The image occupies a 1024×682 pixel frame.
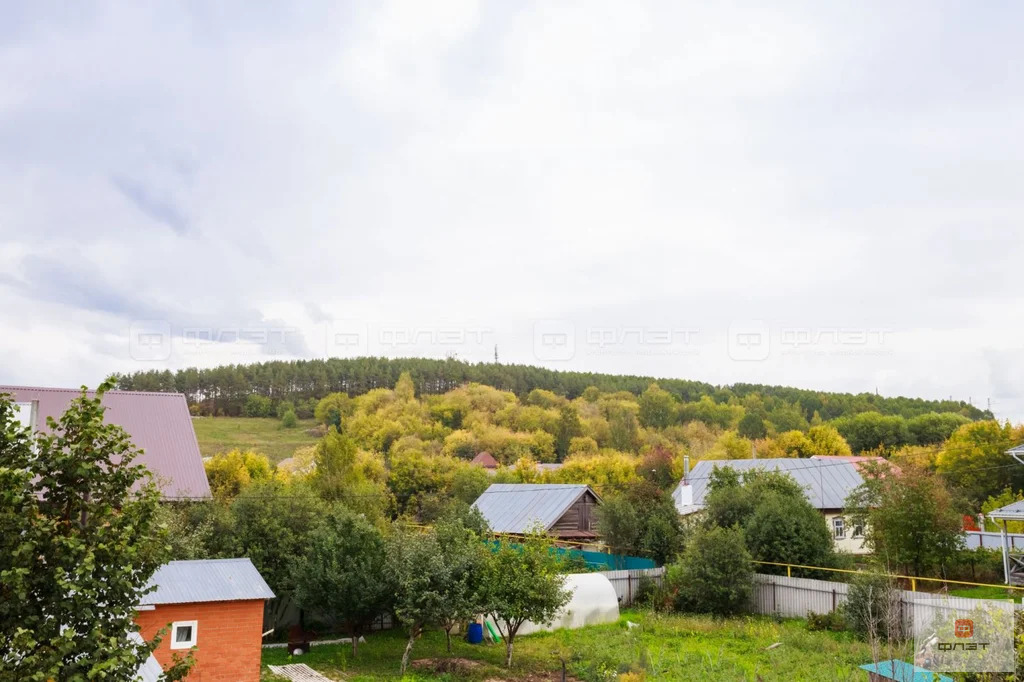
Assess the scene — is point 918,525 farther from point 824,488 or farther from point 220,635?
point 220,635

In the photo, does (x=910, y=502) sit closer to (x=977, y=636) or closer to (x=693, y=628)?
(x=693, y=628)

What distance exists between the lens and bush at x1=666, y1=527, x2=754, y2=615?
80.1ft

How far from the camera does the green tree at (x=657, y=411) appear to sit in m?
103

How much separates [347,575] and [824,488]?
1200 inches

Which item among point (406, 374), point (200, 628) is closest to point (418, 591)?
point (200, 628)

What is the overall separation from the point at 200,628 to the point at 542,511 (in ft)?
→ 74.0

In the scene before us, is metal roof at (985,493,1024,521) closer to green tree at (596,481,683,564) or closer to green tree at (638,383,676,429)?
green tree at (596,481,683,564)

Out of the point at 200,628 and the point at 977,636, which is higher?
the point at 977,636

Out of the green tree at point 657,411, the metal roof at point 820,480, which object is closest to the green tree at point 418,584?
the metal roof at point 820,480

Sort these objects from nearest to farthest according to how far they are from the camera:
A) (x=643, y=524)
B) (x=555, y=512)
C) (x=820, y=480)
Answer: (x=643, y=524)
(x=555, y=512)
(x=820, y=480)

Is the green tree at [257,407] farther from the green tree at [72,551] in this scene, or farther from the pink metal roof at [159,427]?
the green tree at [72,551]

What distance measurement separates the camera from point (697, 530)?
87.4 ft

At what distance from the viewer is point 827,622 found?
71.6 ft

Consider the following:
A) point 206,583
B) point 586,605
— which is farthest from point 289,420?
point 206,583
